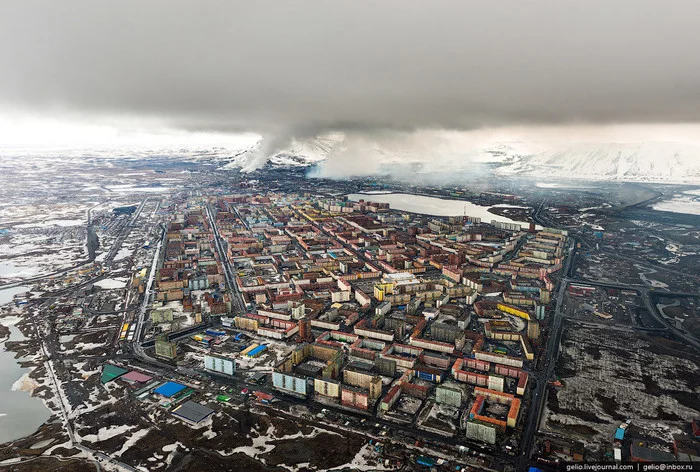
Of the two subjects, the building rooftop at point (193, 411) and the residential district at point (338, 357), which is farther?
the building rooftop at point (193, 411)

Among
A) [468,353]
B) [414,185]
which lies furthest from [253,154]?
[468,353]

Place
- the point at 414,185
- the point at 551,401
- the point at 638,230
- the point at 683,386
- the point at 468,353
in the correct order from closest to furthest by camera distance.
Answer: the point at 551,401, the point at 683,386, the point at 468,353, the point at 638,230, the point at 414,185

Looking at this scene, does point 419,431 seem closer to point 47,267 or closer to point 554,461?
point 554,461

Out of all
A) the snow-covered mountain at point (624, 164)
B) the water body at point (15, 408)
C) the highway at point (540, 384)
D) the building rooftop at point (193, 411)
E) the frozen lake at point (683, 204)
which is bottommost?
the water body at point (15, 408)

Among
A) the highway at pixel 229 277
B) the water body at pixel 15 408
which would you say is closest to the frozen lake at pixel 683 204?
the highway at pixel 229 277

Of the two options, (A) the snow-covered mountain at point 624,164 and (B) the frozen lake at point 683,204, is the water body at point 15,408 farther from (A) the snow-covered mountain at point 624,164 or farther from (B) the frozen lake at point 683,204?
(A) the snow-covered mountain at point 624,164

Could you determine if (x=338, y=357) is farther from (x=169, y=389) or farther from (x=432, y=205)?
(x=432, y=205)

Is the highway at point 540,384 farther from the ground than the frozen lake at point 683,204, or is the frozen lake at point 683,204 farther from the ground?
the frozen lake at point 683,204
